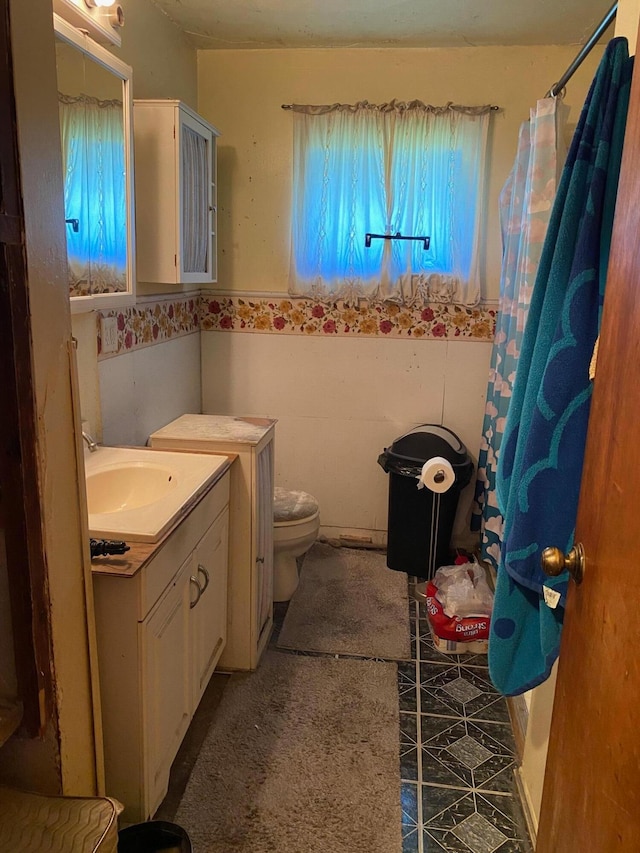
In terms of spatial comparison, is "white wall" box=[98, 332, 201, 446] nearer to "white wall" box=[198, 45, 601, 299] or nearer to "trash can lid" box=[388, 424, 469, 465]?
"white wall" box=[198, 45, 601, 299]

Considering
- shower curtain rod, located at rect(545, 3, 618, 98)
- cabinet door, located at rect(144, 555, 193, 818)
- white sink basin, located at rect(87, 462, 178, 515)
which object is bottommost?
cabinet door, located at rect(144, 555, 193, 818)

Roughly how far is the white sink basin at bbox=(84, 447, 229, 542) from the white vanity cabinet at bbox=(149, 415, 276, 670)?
10cm

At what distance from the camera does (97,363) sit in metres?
2.02

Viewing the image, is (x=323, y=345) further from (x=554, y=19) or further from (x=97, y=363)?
(x=554, y=19)

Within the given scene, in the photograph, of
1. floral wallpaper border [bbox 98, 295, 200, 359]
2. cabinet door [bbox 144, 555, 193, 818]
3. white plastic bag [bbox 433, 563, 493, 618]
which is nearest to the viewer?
cabinet door [bbox 144, 555, 193, 818]

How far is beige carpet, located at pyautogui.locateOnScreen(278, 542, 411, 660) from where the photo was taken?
245cm

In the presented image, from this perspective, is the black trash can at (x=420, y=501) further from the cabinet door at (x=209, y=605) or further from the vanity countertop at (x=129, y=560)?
the vanity countertop at (x=129, y=560)

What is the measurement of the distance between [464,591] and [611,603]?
66.3 inches

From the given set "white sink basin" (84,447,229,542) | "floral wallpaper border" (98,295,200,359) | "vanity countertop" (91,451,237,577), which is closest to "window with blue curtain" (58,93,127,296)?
"floral wallpaper border" (98,295,200,359)

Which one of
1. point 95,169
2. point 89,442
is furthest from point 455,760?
point 95,169

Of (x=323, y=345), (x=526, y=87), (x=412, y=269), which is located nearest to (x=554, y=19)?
(x=526, y=87)

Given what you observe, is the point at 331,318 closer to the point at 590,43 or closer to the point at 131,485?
the point at 131,485

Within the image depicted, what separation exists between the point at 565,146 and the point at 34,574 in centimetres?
205

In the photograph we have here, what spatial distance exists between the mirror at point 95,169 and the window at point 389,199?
45.8 inches
